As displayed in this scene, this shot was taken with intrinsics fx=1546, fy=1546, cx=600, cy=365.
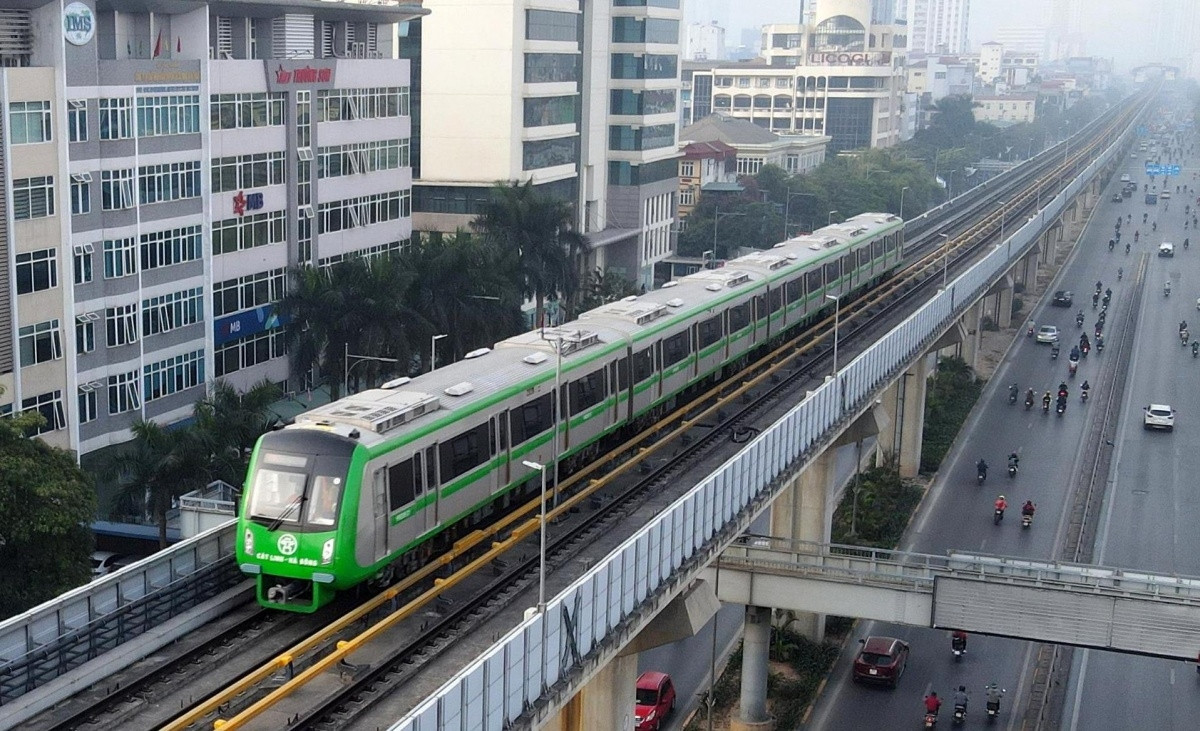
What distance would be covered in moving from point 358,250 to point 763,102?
12583 centimetres

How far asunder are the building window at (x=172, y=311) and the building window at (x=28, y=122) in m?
7.58

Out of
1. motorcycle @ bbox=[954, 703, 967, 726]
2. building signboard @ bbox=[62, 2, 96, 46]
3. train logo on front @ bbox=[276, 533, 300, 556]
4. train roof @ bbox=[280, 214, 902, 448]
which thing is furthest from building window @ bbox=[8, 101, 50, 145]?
motorcycle @ bbox=[954, 703, 967, 726]

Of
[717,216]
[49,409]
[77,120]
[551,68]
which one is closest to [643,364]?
[49,409]

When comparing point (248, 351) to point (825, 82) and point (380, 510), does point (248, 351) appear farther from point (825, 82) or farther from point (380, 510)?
point (825, 82)

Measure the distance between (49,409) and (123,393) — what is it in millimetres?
3698

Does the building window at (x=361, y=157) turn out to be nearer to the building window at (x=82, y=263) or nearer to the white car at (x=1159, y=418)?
the building window at (x=82, y=263)

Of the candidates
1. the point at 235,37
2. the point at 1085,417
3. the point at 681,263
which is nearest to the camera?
the point at 235,37

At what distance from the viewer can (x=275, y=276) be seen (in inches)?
2422

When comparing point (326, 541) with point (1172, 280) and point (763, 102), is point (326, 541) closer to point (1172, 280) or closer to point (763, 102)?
point (1172, 280)

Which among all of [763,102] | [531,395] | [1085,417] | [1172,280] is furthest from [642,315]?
[763,102]

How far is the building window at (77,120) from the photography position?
48.6 metres

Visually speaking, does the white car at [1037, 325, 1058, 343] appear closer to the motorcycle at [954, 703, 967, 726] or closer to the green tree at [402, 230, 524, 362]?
the green tree at [402, 230, 524, 362]

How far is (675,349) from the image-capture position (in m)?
44.0

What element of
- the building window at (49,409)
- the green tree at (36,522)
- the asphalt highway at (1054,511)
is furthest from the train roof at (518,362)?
the building window at (49,409)
